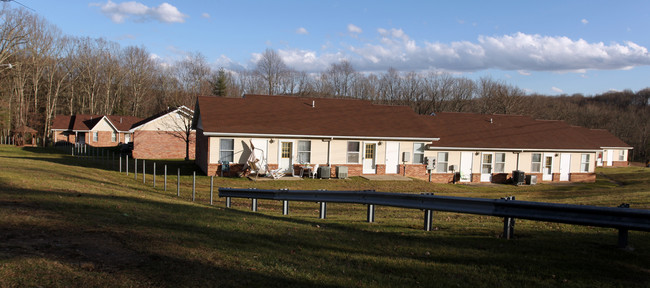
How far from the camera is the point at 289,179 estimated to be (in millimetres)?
25547

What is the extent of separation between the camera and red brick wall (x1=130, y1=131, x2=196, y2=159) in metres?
40.2

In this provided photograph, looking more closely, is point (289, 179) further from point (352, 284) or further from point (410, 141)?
point (352, 284)

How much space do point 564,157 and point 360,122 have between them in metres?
15.8

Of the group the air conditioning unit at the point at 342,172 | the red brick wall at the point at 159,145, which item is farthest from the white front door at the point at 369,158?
the red brick wall at the point at 159,145

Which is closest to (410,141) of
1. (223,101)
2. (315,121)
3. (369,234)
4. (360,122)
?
(360,122)

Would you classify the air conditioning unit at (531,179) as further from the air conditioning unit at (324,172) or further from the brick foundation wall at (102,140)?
the brick foundation wall at (102,140)

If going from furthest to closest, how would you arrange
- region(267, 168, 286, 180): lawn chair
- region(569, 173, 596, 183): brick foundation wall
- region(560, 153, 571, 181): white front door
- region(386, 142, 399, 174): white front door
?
region(569, 173, 596, 183): brick foundation wall → region(560, 153, 571, 181): white front door → region(386, 142, 399, 174): white front door → region(267, 168, 286, 180): lawn chair

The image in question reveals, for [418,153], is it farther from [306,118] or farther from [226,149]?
[226,149]

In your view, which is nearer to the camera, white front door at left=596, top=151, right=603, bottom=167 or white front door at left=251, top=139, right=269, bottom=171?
white front door at left=251, top=139, right=269, bottom=171

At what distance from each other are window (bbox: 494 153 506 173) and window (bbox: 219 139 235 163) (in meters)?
17.9

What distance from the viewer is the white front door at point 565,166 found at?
109 feet

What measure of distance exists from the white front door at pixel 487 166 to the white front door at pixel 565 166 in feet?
20.5

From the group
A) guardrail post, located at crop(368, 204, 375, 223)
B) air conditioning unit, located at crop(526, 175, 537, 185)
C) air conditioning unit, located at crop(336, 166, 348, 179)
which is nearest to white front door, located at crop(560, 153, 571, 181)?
air conditioning unit, located at crop(526, 175, 537, 185)

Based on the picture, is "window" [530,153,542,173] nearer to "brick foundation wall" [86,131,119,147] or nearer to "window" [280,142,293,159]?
"window" [280,142,293,159]
